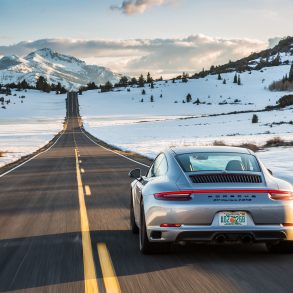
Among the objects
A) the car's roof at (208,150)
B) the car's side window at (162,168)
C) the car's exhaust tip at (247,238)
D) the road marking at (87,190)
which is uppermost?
the car's roof at (208,150)

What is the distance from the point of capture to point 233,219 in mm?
6996

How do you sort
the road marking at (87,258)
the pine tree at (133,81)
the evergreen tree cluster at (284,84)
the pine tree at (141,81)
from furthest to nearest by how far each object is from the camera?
1. the pine tree at (133,81)
2. the pine tree at (141,81)
3. the evergreen tree cluster at (284,84)
4. the road marking at (87,258)

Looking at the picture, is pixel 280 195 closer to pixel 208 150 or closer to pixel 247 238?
pixel 247 238

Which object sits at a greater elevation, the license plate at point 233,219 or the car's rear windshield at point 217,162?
the car's rear windshield at point 217,162

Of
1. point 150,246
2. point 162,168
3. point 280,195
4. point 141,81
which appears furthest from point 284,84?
point 150,246

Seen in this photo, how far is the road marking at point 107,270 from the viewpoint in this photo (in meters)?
6.00

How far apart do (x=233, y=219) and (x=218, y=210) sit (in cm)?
22

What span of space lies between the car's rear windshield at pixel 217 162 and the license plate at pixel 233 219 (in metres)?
0.90

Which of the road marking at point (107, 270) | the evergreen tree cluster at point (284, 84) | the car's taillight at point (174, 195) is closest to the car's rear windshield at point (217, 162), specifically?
the car's taillight at point (174, 195)

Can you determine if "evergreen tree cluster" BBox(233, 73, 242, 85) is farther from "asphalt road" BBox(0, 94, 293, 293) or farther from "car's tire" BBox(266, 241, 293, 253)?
"car's tire" BBox(266, 241, 293, 253)

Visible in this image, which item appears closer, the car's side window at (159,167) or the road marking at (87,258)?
the road marking at (87,258)

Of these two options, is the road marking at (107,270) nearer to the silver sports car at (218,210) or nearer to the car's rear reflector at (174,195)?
the silver sports car at (218,210)

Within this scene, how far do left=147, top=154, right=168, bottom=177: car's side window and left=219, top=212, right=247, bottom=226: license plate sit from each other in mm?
1266

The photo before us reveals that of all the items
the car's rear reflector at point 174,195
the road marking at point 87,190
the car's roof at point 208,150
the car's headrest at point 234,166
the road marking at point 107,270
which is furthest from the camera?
the road marking at point 87,190
